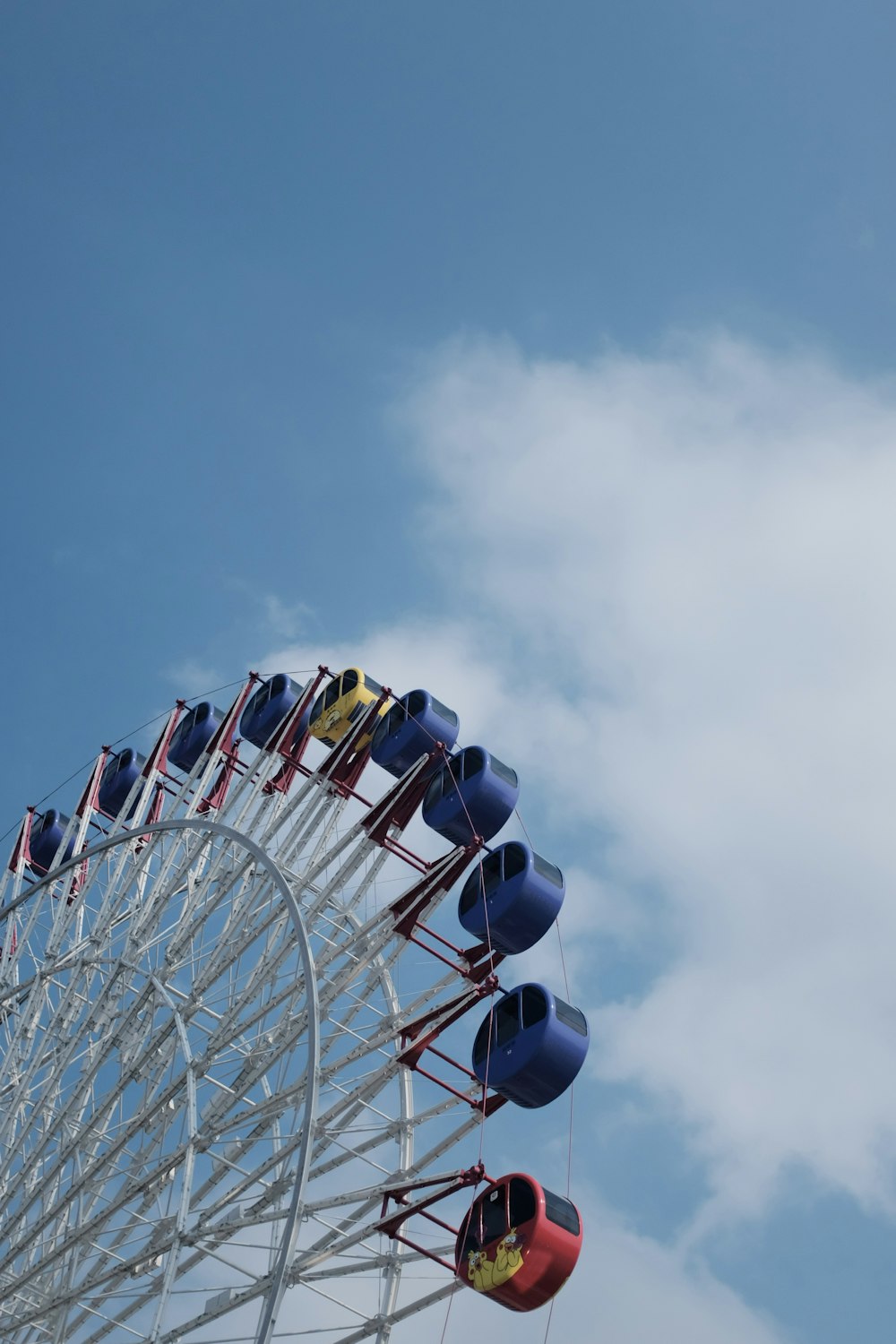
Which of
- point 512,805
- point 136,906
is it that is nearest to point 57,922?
point 136,906

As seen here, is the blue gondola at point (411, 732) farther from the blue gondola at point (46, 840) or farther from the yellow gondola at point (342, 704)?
the blue gondola at point (46, 840)

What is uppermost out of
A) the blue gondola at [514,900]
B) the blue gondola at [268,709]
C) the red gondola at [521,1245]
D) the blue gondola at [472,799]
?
the blue gondola at [268,709]

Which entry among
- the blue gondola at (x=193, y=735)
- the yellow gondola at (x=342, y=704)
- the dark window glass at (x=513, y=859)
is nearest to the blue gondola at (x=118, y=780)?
the blue gondola at (x=193, y=735)

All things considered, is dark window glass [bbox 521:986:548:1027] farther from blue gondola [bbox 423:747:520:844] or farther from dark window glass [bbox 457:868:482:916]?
blue gondola [bbox 423:747:520:844]

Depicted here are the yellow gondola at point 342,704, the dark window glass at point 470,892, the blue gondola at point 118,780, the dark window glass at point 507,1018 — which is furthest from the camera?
the blue gondola at point 118,780

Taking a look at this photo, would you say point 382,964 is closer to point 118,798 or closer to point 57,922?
point 57,922

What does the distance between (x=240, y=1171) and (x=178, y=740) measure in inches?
428

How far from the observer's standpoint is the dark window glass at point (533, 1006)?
19.8 metres

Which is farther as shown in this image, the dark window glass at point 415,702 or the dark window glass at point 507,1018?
A: the dark window glass at point 415,702

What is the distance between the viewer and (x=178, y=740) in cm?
2898

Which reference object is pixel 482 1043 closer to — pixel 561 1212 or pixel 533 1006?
pixel 533 1006

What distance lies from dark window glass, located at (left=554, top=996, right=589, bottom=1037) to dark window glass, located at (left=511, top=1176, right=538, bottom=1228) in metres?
2.38

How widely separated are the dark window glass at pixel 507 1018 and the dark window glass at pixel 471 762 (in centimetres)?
352

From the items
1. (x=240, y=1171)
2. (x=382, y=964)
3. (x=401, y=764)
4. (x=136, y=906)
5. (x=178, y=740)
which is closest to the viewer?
(x=240, y=1171)
